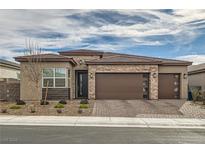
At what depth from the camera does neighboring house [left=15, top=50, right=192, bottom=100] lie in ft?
71.4

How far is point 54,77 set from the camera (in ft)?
71.6

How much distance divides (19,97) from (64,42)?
928 centimetres

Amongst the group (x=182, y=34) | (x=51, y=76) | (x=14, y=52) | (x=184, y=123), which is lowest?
(x=184, y=123)

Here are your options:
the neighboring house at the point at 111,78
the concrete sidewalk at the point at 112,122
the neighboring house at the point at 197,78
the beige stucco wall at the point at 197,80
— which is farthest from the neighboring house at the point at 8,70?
the beige stucco wall at the point at 197,80

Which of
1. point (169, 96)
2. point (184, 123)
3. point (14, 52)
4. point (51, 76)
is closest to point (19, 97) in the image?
point (51, 76)

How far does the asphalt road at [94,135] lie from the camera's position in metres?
8.79

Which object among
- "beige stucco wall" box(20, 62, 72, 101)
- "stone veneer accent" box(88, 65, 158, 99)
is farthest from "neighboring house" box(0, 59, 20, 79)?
"stone veneer accent" box(88, 65, 158, 99)

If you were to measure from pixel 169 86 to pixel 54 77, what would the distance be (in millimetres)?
10118

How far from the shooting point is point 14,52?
88.4ft

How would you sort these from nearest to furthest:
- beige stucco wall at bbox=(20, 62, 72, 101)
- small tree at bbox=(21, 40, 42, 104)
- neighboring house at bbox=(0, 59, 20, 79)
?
small tree at bbox=(21, 40, 42, 104) < beige stucco wall at bbox=(20, 62, 72, 101) < neighboring house at bbox=(0, 59, 20, 79)

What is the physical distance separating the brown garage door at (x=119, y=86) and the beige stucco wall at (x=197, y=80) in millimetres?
6602

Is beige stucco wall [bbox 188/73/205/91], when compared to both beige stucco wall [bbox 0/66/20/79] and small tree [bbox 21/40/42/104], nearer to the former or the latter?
small tree [bbox 21/40/42/104]

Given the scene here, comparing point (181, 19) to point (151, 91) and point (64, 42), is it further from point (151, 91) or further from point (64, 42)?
point (64, 42)
